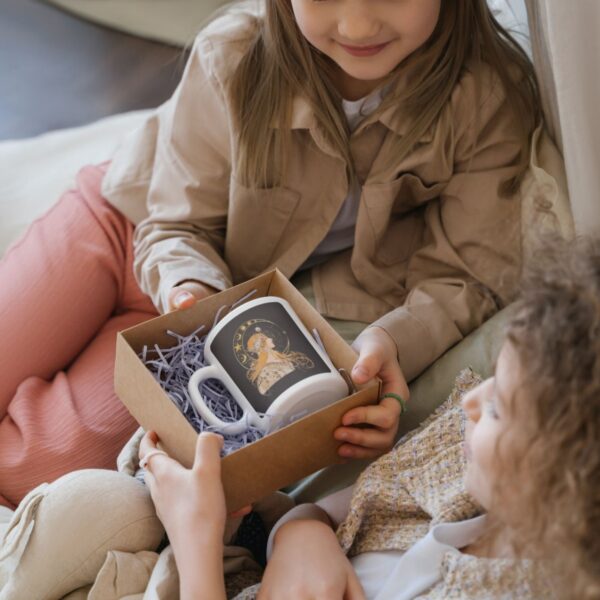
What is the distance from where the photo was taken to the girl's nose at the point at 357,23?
104 cm

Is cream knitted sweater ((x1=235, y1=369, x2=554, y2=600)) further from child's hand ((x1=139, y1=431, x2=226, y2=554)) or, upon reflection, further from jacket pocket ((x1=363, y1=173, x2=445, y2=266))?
jacket pocket ((x1=363, y1=173, x2=445, y2=266))

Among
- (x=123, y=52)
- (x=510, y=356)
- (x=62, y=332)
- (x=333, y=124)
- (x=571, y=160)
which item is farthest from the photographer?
(x=123, y=52)

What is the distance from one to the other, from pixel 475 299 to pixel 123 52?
128cm

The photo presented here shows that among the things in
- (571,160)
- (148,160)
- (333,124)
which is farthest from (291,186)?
(571,160)

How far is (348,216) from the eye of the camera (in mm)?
1312

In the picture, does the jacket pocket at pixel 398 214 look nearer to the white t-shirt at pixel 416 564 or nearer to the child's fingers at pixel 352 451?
the child's fingers at pixel 352 451

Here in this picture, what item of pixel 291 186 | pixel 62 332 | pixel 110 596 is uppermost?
pixel 291 186

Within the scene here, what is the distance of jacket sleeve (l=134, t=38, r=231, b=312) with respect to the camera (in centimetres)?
124

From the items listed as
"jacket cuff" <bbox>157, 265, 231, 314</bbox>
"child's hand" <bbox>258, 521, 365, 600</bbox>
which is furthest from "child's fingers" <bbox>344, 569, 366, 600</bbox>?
"jacket cuff" <bbox>157, 265, 231, 314</bbox>

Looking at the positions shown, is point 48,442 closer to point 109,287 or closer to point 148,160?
point 109,287

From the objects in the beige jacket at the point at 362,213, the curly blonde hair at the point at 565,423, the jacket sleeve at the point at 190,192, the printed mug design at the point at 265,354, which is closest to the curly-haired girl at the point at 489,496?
the curly blonde hair at the point at 565,423

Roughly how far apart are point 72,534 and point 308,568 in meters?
0.26

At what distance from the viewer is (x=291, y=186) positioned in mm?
1265

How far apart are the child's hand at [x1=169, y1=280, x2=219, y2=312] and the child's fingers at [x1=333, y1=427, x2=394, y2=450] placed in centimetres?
23
